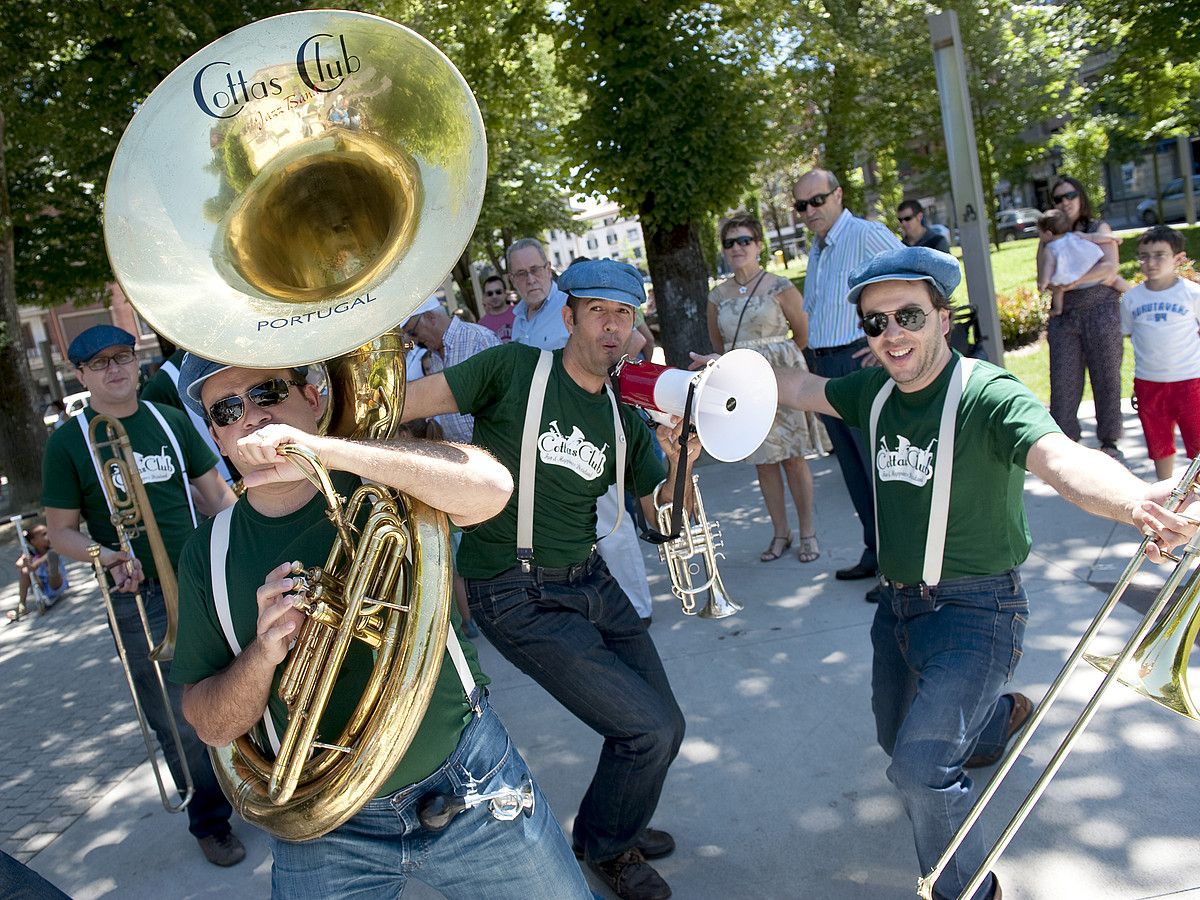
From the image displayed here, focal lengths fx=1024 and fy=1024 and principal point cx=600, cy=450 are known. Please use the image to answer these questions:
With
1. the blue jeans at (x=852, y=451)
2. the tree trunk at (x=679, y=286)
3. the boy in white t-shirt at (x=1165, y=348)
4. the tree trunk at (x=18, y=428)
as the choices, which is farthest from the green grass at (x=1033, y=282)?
the tree trunk at (x=18, y=428)

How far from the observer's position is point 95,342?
3678 millimetres

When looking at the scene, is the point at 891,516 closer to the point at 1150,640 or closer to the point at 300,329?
the point at 1150,640

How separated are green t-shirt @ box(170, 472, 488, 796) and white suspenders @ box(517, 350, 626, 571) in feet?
2.90

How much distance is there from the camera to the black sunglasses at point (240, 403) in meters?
2.12

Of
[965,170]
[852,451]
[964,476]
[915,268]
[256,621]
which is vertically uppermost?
[965,170]

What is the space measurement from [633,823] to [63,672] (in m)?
5.01

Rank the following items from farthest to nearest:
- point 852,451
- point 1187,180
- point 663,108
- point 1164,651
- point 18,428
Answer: point 1187,180 < point 18,428 < point 663,108 < point 852,451 < point 1164,651

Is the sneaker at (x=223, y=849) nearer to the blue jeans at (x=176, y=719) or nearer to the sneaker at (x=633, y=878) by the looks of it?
the blue jeans at (x=176, y=719)

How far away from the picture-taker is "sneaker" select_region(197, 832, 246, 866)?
3.66 m

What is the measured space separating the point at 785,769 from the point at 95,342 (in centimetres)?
292

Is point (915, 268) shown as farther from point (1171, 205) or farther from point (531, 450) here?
point (1171, 205)

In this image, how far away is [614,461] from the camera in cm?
316

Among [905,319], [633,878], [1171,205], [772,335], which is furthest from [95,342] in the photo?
[1171,205]

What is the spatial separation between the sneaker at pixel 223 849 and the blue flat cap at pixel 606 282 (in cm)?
234
